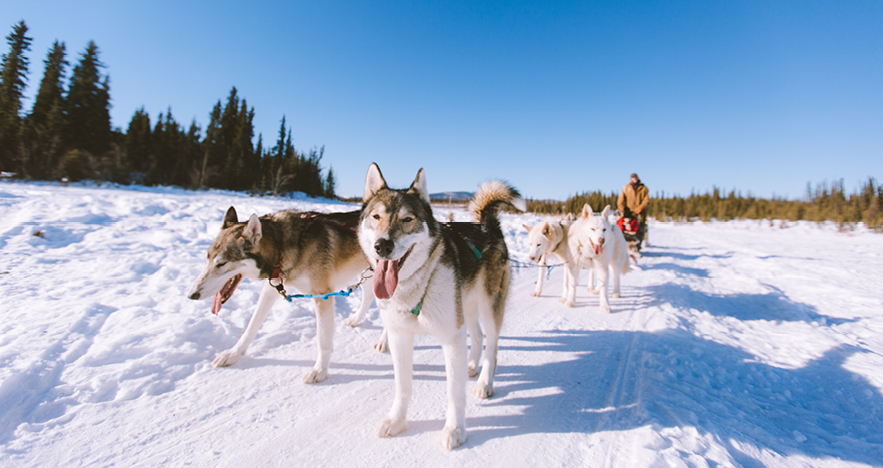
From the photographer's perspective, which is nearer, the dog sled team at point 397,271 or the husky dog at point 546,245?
the dog sled team at point 397,271

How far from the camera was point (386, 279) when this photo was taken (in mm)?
2055

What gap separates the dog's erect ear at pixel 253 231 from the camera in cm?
279

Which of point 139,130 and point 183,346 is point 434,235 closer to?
point 183,346

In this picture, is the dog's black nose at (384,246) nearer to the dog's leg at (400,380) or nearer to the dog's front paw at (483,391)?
the dog's leg at (400,380)

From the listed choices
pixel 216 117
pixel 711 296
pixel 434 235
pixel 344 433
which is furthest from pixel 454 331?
pixel 216 117

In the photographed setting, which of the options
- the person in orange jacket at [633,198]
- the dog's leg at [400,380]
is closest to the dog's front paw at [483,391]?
the dog's leg at [400,380]

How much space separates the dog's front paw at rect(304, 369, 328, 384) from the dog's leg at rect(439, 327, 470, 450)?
1298 millimetres

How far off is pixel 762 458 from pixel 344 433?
2.61 meters

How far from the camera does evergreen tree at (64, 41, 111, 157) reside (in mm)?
28922

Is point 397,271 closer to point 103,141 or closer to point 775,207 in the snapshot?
point 103,141

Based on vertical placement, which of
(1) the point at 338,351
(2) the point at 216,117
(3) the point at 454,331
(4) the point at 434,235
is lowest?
(1) the point at 338,351

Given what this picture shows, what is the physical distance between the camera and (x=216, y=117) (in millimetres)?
45219

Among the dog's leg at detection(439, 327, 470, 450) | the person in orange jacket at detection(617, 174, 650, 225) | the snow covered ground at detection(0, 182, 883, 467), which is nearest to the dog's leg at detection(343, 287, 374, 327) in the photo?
the snow covered ground at detection(0, 182, 883, 467)

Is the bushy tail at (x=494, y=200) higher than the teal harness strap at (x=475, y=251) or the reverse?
higher
